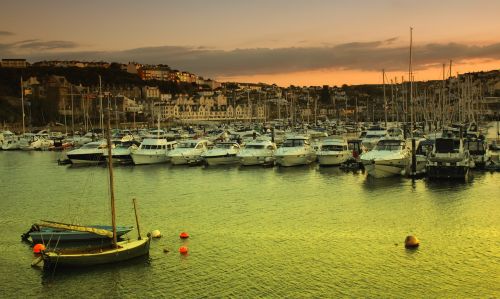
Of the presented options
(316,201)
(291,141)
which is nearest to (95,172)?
(291,141)

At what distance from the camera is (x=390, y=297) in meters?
17.7

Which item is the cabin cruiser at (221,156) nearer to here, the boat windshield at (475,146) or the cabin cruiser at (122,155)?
the cabin cruiser at (122,155)

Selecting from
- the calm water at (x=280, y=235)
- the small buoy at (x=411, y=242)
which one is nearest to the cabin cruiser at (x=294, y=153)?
the calm water at (x=280, y=235)

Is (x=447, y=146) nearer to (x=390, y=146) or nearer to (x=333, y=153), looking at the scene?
(x=390, y=146)

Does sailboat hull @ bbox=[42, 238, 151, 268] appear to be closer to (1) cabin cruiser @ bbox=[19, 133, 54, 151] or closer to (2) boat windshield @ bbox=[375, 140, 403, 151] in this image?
(2) boat windshield @ bbox=[375, 140, 403, 151]

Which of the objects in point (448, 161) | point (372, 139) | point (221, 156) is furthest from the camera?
point (372, 139)

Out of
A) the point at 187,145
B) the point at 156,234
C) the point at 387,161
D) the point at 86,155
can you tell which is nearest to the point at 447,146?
the point at 387,161

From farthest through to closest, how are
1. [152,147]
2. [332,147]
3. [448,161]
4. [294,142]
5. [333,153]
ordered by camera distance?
[152,147], [294,142], [332,147], [333,153], [448,161]

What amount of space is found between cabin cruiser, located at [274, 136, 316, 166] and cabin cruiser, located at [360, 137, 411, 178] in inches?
376

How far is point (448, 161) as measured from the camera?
129ft

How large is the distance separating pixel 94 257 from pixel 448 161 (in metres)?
27.5

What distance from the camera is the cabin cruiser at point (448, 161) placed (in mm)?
39188

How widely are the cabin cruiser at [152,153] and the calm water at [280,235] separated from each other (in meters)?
11.3

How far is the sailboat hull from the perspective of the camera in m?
20.0
